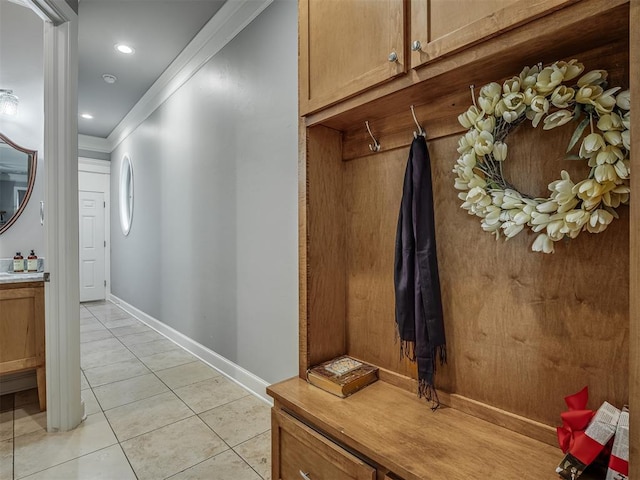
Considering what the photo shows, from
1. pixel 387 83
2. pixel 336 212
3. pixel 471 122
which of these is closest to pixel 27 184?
pixel 336 212

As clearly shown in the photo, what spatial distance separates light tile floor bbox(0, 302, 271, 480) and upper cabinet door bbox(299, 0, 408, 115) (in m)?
1.75

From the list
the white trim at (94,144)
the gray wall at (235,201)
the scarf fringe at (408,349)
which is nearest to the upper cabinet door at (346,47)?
the gray wall at (235,201)

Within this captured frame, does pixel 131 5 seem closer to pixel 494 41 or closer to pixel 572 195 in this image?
pixel 494 41

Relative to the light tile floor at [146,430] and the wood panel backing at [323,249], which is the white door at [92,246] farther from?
the wood panel backing at [323,249]

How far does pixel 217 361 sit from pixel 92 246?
4.33 meters

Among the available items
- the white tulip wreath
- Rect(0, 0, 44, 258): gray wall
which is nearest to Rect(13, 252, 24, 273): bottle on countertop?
Rect(0, 0, 44, 258): gray wall

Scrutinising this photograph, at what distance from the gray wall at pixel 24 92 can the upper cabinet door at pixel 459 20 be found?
3.14m

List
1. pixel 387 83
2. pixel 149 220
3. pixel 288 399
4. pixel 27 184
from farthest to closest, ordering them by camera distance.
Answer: pixel 149 220 → pixel 27 184 → pixel 288 399 → pixel 387 83

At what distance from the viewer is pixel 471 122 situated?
3.31 feet

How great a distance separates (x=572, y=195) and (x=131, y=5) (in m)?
3.11

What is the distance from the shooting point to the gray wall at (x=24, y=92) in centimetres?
263

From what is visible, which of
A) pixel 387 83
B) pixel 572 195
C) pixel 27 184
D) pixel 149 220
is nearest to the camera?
pixel 572 195

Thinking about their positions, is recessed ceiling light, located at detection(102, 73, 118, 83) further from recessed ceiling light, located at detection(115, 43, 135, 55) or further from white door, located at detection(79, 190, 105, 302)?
white door, located at detection(79, 190, 105, 302)

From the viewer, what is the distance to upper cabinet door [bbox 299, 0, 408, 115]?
103 centimetres
